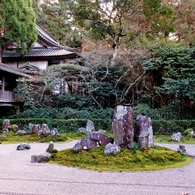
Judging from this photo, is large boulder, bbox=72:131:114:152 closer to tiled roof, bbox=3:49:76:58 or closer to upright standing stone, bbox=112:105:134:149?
upright standing stone, bbox=112:105:134:149

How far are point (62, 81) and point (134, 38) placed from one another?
19.5ft

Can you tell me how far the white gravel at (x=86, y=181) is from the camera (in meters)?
4.41

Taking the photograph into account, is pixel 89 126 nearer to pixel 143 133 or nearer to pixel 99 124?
pixel 99 124

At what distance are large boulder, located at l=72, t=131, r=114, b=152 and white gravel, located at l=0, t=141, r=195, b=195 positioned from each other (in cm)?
115

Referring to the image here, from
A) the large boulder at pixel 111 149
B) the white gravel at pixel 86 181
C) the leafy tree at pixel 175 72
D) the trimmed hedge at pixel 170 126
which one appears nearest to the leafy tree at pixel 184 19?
the leafy tree at pixel 175 72

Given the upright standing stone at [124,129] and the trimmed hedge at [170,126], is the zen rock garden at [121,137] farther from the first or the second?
the trimmed hedge at [170,126]

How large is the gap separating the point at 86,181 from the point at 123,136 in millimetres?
2367

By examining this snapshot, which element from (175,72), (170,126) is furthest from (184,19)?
(170,126)

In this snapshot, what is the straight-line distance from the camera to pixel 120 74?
16797 millimetres

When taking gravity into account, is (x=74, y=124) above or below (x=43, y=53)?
below

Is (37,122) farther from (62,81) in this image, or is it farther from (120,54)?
(120,54)

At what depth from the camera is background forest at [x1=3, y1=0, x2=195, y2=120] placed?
50.1ft

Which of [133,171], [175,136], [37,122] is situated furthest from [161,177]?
[37,122]

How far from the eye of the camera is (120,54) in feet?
55.3
